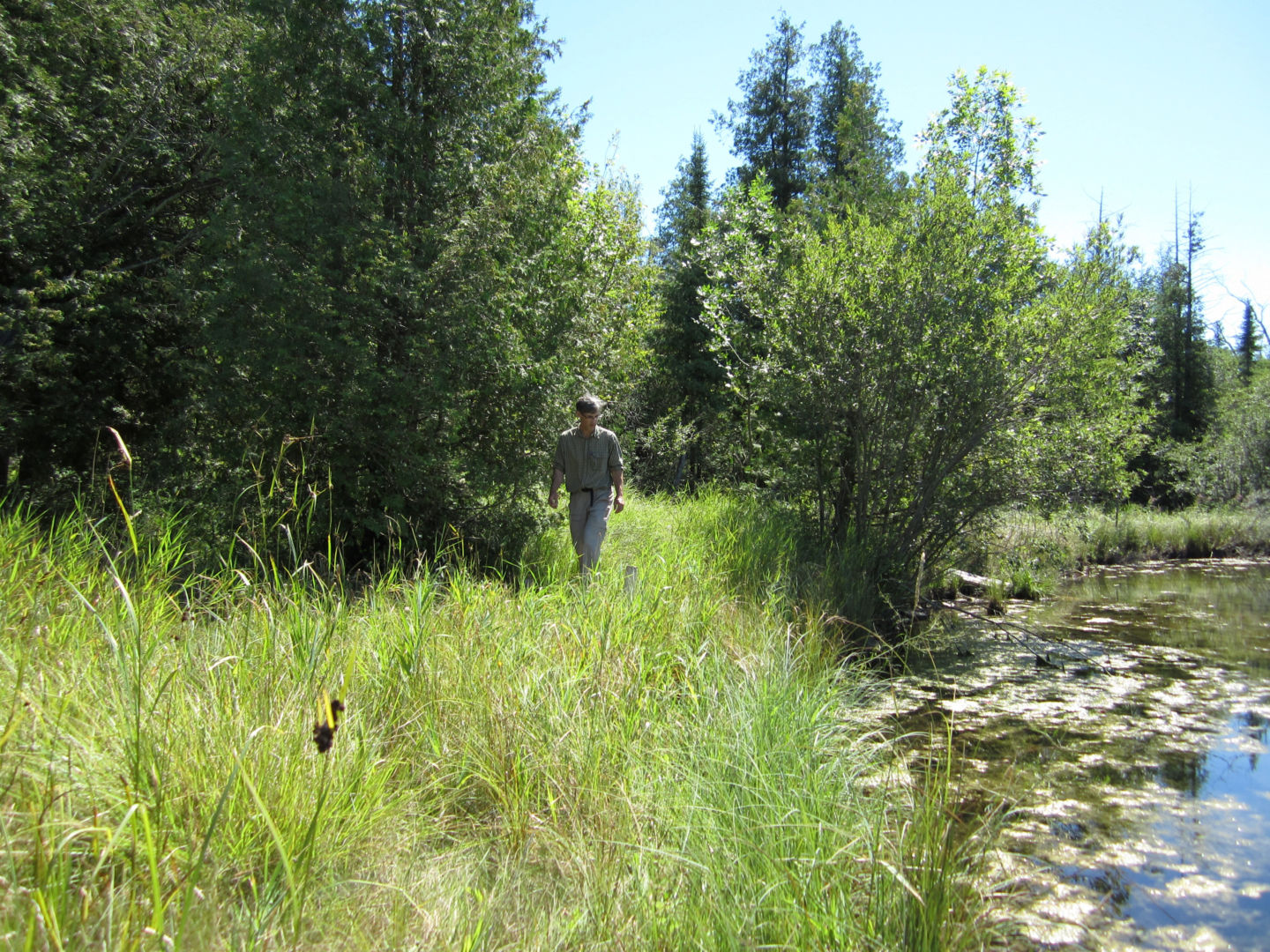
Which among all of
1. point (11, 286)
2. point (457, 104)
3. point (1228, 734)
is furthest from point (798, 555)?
point (11, 286)

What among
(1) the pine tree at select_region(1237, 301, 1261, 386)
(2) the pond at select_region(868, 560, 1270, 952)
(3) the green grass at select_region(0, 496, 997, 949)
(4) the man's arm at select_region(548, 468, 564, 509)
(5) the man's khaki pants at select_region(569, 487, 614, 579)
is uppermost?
(1) the pine tree at select_region(1237, 301, 1261, 386)

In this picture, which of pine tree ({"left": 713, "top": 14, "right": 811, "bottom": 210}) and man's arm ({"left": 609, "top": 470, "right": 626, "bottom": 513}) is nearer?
man's arm ({"left": 609, "top": 470, "right": 626, "bottom": 513})

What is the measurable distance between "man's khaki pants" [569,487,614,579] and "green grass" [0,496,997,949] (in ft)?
8.14

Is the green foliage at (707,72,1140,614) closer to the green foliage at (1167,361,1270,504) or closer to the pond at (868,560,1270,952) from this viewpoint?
the pond at (868,560,1270,952)

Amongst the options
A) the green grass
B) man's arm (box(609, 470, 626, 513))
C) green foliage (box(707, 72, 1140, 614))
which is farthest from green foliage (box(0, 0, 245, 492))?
green foliage (box(707, 72, 1140, 614))

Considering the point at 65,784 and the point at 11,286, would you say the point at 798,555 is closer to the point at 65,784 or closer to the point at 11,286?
the point at 65,784

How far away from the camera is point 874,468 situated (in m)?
10.2

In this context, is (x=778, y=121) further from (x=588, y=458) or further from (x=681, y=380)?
(x=588, y=458)

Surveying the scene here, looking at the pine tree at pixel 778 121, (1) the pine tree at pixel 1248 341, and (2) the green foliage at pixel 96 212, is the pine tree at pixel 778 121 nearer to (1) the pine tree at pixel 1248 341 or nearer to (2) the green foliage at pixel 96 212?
(2) the green foliage at pixel 96 212

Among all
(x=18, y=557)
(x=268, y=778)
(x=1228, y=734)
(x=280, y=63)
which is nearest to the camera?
(x=268, y=778)

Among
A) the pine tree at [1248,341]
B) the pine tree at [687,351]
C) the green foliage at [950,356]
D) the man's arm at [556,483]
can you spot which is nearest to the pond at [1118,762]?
the green foliage at [950,356]

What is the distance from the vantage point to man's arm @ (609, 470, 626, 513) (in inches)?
280

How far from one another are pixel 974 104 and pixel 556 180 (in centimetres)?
575

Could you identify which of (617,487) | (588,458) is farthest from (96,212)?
(617,487)
